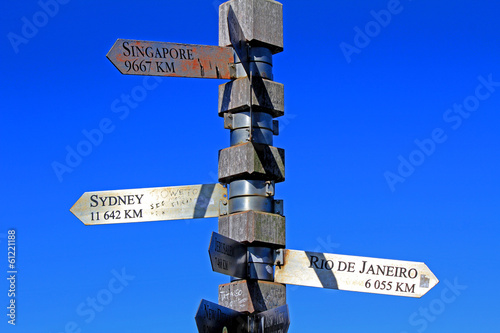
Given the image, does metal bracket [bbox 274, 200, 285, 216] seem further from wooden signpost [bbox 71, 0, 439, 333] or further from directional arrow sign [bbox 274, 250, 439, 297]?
directional arrow sign [bbox 274, 250, 439, 297]

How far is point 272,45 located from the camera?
5.48 m

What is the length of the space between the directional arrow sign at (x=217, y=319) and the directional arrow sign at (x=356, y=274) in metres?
0.77

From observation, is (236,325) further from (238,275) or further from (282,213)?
(282,213)

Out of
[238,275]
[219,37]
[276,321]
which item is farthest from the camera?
[219,37]

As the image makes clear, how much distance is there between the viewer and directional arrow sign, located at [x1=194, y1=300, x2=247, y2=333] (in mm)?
3971

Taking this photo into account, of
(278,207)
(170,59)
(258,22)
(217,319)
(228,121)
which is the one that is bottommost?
(217,319)

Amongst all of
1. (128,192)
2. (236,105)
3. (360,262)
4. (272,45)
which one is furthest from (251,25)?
(360,262)

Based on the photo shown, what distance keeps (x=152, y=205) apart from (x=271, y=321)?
143cm

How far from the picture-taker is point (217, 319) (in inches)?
166

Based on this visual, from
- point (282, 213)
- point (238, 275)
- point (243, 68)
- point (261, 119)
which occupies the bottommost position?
point (238, 275)

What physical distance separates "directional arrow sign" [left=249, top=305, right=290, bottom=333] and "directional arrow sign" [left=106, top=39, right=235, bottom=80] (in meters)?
1.82

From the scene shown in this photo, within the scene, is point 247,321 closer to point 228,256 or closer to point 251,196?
point 228,256

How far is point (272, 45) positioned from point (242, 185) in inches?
42.4

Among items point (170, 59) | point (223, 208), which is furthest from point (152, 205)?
point (170, 59)
